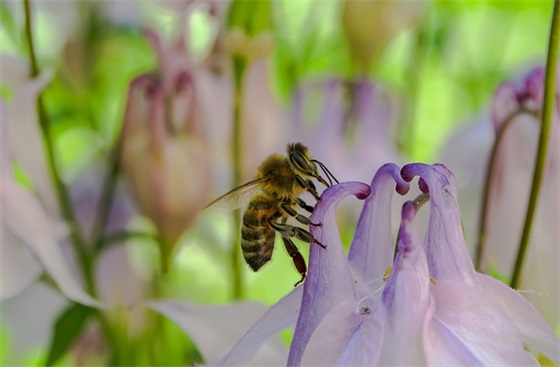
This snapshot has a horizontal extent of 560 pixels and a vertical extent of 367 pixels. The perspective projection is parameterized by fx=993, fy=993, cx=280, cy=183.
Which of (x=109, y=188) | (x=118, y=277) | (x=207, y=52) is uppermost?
(x=207, y=52)

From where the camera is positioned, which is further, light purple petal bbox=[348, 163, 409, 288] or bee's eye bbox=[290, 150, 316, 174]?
bee's eye bbox=[290, 150, 316, 174]

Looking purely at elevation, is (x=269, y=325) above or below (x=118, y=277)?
above

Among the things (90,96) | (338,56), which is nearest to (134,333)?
(90,96)

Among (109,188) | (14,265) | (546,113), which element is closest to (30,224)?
(14,265)

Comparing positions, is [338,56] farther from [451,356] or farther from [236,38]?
[451,356]

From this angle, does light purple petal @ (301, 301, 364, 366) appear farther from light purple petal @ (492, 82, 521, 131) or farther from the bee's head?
light purple petal @ (492, 82, 521, 131)

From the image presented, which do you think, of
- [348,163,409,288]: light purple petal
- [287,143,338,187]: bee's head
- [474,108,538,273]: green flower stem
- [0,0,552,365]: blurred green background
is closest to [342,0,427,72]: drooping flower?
[0,0,552,365]: blurred green background

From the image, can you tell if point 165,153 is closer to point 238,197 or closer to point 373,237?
point 238,197
